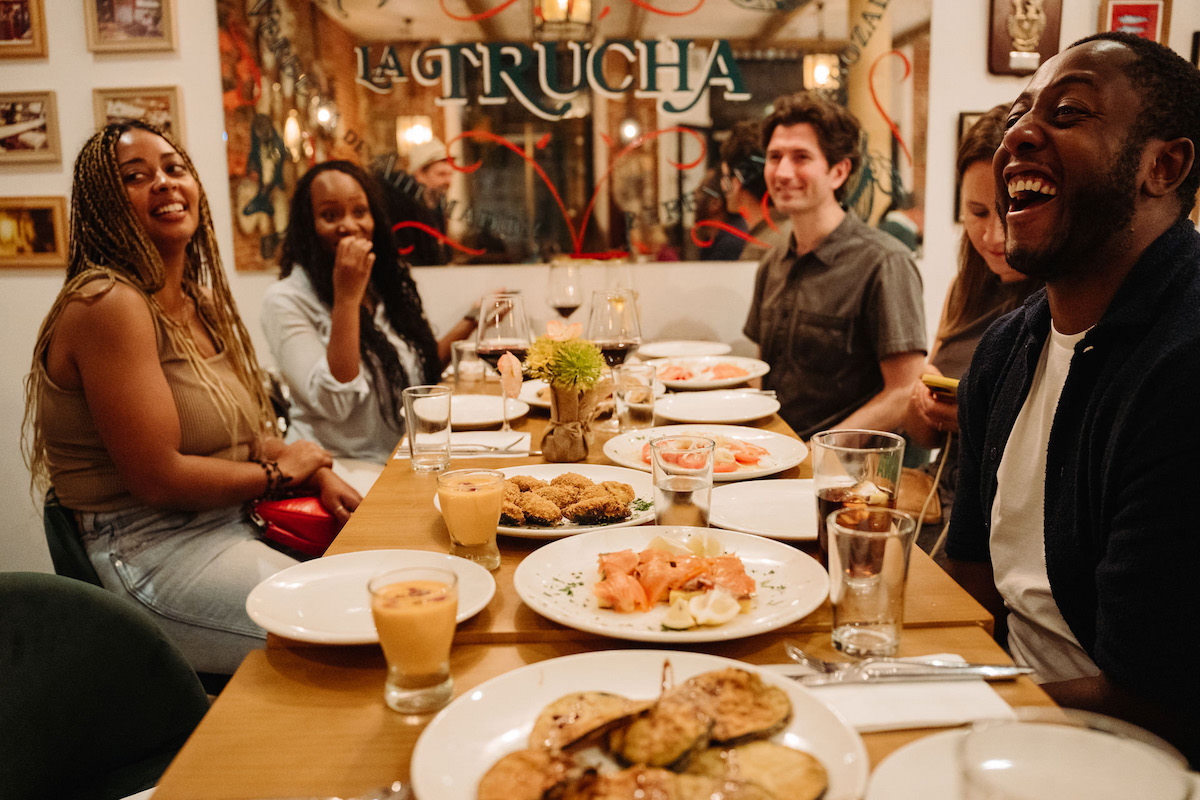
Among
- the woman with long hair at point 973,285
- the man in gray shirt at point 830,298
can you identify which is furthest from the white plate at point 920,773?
the man in gray shirt at point 830,298

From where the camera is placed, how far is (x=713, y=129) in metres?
3.72

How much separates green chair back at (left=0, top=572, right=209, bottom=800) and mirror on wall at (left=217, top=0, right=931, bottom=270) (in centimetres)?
277

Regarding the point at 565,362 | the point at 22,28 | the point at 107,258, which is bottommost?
the point at 565,362

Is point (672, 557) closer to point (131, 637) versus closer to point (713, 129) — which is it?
point (131, 637)

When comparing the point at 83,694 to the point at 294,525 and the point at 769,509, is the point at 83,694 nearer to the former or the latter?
the point at 294,525

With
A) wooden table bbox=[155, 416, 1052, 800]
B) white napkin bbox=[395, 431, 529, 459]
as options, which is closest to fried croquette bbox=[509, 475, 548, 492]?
wooden table bbox=[155, 416, 1052, 800]

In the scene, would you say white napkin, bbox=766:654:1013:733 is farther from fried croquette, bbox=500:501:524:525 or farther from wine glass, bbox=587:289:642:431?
wine glass, bbox=587:289:642:431

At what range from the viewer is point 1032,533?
140 centimetres

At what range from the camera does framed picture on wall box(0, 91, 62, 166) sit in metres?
3.61

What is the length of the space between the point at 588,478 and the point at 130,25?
328 cm

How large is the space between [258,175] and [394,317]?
99cm

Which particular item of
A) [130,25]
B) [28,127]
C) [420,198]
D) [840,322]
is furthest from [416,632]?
[28,127]

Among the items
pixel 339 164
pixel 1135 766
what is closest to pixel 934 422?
pixel 1135 766

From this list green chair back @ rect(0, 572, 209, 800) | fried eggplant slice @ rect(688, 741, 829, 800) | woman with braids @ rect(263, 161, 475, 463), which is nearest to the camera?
fried eggplant slice @ rect(688, 741, 829, 800)
